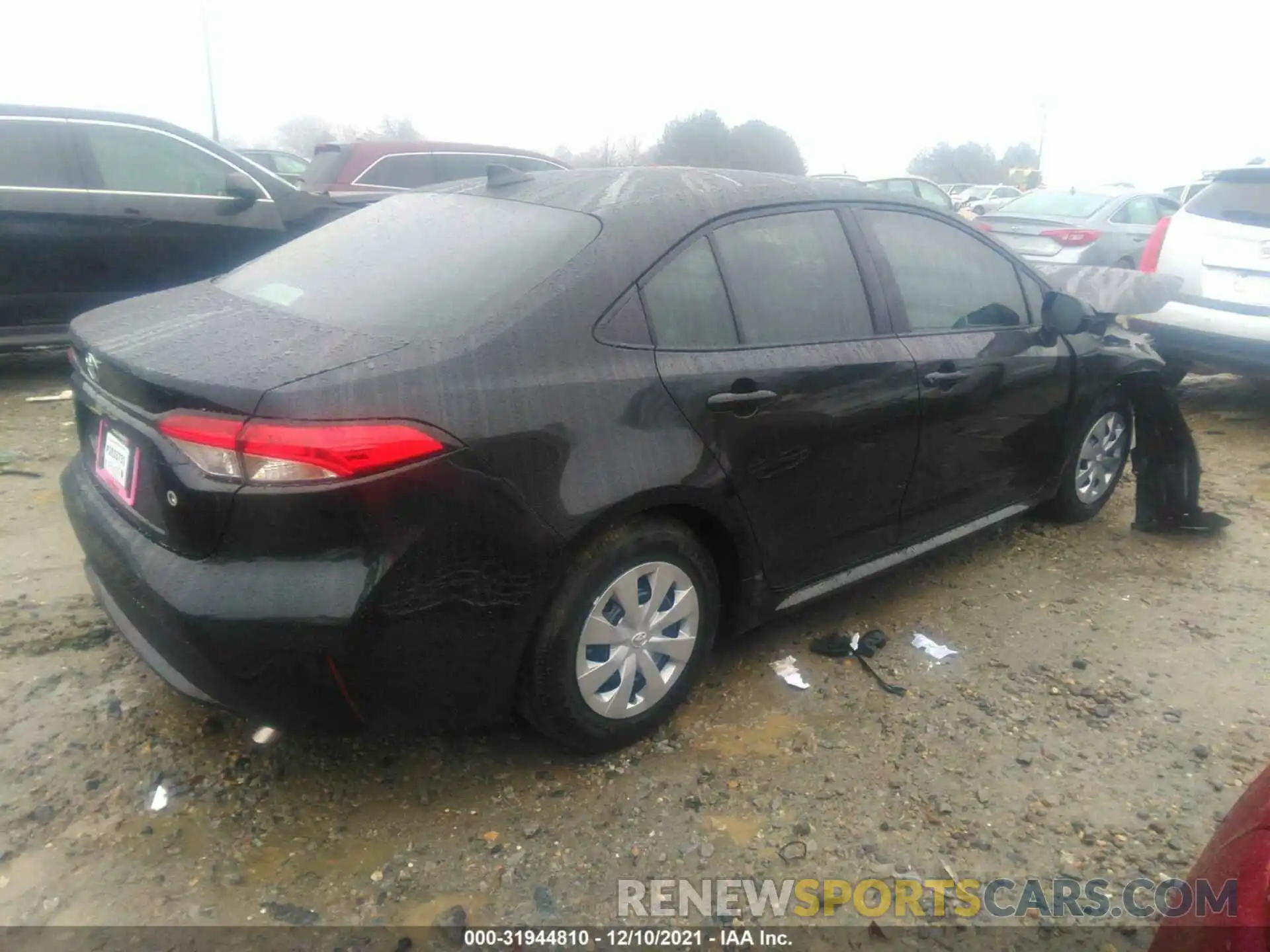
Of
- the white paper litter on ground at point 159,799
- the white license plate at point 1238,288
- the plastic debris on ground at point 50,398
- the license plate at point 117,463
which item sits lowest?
the plastic debris on ground at point 50,398

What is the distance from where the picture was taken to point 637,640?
8.26 feet

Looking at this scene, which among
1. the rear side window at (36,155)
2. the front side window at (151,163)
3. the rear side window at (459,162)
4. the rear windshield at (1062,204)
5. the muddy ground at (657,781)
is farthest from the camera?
the rear windshield at (1062,204)

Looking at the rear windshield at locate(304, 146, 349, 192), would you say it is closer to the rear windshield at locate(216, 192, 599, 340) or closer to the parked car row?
the parked car row

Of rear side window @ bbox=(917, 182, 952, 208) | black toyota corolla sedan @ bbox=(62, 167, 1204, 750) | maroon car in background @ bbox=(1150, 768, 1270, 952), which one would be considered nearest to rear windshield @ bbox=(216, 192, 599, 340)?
black toyota corolla sedan @ bbox=(62, 167, 1204, 750)

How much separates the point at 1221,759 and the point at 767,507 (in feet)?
5.02

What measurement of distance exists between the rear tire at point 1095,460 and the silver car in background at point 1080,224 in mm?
5285

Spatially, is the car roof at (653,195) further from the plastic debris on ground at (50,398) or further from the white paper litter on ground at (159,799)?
the plastic debris on ground at (50,398)

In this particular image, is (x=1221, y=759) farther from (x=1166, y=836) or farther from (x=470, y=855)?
(x=470, y=855)

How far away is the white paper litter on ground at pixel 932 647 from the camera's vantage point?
323cm

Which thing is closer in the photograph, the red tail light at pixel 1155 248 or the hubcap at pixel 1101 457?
the hubcap at pixel 1101 457

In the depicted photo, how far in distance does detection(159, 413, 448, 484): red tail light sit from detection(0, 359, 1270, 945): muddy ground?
0.97 metres

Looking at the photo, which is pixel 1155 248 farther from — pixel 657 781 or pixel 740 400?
pixel 657 781

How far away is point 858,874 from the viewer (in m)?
2.24

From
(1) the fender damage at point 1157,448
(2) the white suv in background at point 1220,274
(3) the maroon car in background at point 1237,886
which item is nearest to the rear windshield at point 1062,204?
(2) the white suv in background at point 1220,274
